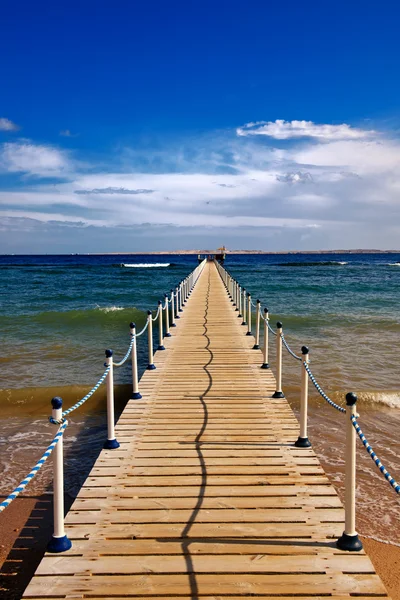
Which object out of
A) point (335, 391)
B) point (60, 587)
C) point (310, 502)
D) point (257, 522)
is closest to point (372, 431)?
point (335, 391)

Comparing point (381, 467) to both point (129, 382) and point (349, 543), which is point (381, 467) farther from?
point (129, 382)

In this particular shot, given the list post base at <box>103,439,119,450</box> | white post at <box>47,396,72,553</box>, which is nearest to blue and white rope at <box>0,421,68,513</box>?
white post at <box>47,396,72,553</box>

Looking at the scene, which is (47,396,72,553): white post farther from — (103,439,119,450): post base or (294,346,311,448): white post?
(294,346,311,448): white post

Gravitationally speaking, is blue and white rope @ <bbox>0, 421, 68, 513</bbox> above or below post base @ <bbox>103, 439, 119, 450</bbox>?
above

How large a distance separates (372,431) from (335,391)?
8.90 ft

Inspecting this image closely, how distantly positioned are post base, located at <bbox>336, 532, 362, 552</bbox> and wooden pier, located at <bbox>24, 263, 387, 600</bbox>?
47 mm

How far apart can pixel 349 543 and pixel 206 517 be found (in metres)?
1.23

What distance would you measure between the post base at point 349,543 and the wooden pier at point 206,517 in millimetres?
47

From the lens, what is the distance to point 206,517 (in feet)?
14.0

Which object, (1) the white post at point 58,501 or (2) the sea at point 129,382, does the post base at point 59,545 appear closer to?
(1) the white post at point 58,501

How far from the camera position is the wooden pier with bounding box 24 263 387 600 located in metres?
3.44

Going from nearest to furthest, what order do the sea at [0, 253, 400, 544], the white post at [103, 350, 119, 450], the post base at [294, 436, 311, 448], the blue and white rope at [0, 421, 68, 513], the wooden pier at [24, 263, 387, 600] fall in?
the blue and white rope at [0, 421, 68, 513]
the wooden pier at [24, 263, 387, 600]
the white post at [103, 350, 119, 450]
the post base at [294, 436, 311, 448]
the sea at [0, 253, 400, 544]

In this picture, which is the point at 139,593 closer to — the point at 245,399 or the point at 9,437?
the point at 245,399

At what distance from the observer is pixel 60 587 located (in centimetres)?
342
